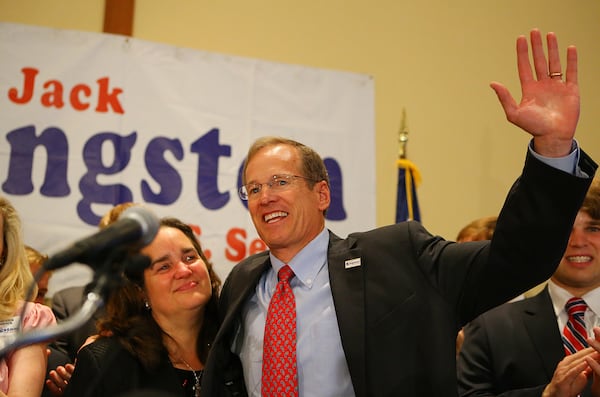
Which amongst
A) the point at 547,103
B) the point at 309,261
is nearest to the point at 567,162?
the point at 547,103

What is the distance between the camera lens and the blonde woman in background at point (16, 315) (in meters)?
1.98

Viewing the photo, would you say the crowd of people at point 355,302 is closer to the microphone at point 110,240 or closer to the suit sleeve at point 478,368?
the suit sleeve at point 478,368

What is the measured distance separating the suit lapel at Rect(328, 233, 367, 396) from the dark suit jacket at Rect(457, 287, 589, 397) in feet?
2.62

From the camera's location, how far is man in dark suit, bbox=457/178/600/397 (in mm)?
2340

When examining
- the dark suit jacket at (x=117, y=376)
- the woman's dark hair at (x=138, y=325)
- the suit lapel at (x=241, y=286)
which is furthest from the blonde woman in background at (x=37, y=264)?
the suit lapel at (x=241, y=286)

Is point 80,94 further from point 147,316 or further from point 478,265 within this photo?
point 478,265

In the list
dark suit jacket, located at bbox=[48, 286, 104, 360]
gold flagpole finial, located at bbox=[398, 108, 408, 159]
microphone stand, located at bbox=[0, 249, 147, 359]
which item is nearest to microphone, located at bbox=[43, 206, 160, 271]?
microphone stand, located at bbox=[0, 249, 147, 359]

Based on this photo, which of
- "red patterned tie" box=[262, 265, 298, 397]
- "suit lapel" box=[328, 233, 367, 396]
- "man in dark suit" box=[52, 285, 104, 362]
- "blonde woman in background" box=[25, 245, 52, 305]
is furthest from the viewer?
"blonde woman in background" box=[25, 245, 52, 305]

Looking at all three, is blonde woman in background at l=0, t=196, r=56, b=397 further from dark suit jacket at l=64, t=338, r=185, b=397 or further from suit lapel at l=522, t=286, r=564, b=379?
suit lapel at l=522, t=286, r=564, b=379

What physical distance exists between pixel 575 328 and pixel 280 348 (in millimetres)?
1226

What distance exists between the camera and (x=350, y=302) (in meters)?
1.82

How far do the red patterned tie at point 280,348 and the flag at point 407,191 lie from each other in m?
2.12

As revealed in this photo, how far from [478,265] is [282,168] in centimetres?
76

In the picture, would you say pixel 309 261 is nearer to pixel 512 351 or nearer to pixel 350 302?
pixel 350 302
